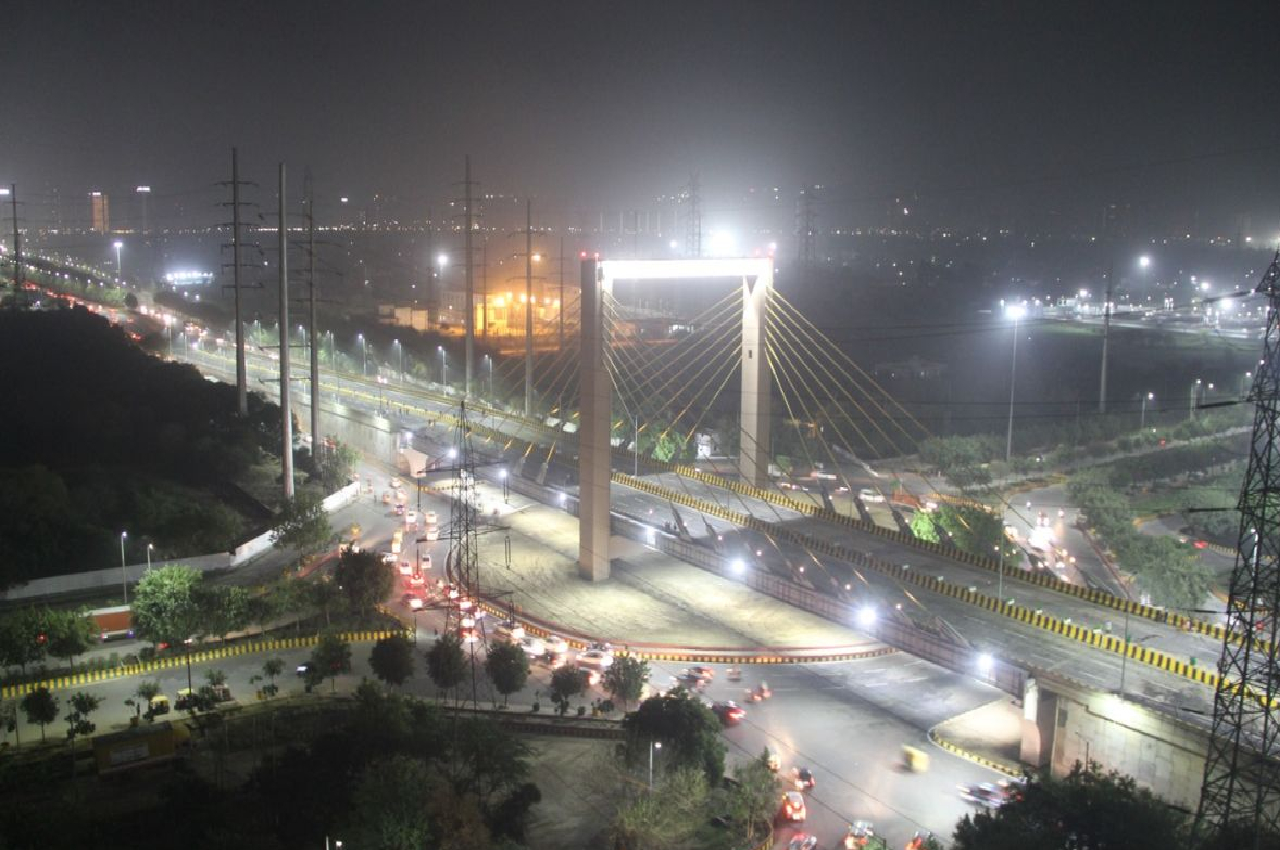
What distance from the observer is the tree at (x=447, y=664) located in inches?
531

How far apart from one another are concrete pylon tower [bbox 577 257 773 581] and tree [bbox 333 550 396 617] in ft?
12.3

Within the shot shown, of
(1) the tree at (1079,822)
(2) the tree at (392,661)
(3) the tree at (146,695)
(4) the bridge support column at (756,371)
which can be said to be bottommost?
(3) the tree at (146,695)

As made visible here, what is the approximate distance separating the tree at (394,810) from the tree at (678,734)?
2559mm

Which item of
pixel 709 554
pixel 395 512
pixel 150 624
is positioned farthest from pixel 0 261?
pixel 709 554

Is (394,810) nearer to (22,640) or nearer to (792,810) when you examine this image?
(792,810)

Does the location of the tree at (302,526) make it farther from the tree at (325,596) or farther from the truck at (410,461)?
the truck at (410,461)

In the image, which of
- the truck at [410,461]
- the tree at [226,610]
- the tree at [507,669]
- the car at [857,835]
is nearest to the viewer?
the car at [857,835]

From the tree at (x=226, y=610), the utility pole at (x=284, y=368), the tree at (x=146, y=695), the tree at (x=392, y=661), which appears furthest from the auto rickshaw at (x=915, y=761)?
the utility pole at (x=284, y=368)

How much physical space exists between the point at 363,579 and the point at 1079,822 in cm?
1142

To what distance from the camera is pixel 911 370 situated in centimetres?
4584

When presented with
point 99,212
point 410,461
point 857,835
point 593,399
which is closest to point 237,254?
point 410,461

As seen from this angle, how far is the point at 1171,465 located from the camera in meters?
27.7

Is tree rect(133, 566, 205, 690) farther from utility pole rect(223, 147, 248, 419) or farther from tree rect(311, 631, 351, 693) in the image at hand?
utility pole rect(223, 147, 248, 419)

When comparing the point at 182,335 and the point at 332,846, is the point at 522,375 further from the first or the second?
the point at 332,846
